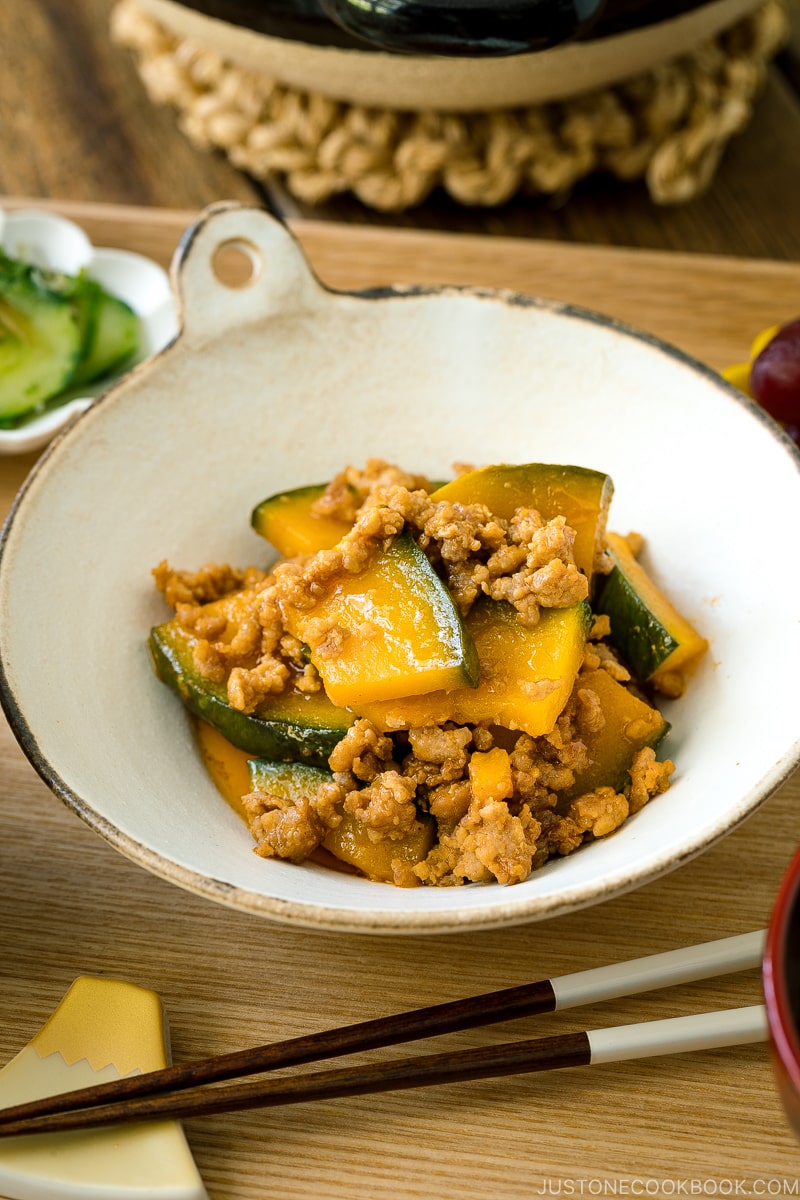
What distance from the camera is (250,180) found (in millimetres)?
3438

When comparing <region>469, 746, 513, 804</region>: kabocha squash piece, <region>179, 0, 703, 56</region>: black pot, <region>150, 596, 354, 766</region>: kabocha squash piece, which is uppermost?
<region>179, 0, 703, 56</region>: black pot

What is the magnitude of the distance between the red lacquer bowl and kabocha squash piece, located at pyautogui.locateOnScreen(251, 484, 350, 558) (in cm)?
94

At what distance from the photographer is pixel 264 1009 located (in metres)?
1.64

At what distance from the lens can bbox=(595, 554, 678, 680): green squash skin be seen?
177 cm

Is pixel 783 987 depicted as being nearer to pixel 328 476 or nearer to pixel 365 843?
pixel 365 843

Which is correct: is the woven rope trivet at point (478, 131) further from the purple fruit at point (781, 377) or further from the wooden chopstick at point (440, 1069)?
the wooden chopstick at point (440, 1069)

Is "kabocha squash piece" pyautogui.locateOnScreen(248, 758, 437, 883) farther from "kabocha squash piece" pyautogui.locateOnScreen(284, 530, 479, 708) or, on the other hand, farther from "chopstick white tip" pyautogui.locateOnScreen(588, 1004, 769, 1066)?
"chopstick white tip" pyautogui.locateOnScreen(588, 1004, 769, 1066)

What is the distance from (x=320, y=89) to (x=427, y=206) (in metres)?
0.49

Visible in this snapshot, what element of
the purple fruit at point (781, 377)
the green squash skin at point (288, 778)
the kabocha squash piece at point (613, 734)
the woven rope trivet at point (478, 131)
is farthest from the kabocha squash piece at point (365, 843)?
the woven rope trivet at point (478, 131)

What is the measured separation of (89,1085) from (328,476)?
1097 mm

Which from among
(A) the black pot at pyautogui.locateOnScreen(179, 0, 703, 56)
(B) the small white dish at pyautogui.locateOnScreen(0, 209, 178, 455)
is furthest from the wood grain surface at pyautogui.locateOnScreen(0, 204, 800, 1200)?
(A) the black pot at pyautogui.locateOnScreen(179, 0, 703, 56)

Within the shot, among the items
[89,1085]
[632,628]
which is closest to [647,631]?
[632,628]

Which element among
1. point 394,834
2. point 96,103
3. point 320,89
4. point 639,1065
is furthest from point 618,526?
point 96,103

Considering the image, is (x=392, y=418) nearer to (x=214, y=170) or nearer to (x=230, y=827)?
(x=230, y=827)
